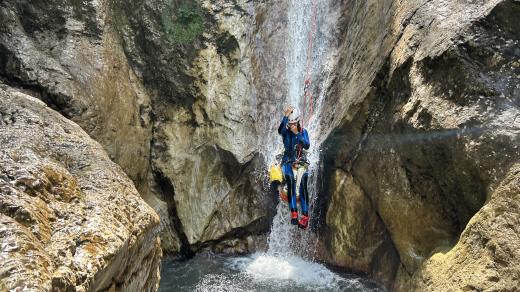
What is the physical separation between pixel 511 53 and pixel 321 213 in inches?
203

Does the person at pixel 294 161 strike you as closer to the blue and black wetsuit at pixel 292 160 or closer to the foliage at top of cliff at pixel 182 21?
the blue and black wetsuit at pixel 292 160

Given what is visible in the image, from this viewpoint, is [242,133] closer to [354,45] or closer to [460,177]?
[354,45]

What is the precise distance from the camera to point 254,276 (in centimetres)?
888

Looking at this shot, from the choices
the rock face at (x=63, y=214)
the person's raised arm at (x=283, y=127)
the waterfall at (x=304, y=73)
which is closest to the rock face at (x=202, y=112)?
the waterfall at (x=304, y=73)

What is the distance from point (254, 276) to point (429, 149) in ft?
14.6

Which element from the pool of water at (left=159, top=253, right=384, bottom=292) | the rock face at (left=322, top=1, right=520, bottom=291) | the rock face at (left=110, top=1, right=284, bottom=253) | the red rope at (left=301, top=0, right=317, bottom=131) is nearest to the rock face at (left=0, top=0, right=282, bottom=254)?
the rock face at (left=110, top=1, right=284, bottom=253)

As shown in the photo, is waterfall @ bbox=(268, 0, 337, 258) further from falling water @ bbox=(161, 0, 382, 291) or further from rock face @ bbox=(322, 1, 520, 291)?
rock face @ bbox=(322, 1, 520, 291)

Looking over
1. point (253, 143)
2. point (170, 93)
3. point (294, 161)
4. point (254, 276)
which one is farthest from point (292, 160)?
point (170, 93)

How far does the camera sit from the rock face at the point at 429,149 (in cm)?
551

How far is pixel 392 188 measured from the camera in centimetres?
750

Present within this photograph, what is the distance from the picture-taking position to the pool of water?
8.33 meters

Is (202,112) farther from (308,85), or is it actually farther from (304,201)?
(304,201)

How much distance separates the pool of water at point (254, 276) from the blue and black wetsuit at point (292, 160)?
1.40m

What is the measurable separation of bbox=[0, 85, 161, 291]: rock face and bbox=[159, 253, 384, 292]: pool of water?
3.45 metres
